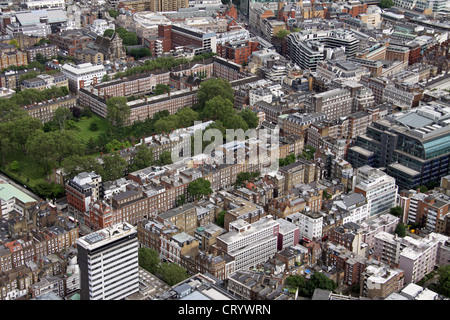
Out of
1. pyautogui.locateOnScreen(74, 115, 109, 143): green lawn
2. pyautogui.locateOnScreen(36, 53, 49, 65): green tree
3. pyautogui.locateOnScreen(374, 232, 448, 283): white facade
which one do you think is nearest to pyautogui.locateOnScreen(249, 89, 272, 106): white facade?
pyautogui.locateOnScreen(74, 115, 109, 143): green lawn

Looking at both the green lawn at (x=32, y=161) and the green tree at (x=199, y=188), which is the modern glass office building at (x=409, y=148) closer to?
the green tree at (x=199, y=188)

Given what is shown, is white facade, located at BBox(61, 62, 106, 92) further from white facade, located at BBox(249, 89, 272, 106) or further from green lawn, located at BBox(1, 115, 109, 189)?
white facade, located at BBox(249, 89, 272, 106)

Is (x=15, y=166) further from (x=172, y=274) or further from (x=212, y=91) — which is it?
(x=172, y=274)

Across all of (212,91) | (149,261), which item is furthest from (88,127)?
(149,261)

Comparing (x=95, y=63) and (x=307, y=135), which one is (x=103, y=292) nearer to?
(x=307, y=135)

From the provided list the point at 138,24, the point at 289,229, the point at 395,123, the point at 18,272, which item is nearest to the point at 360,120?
the point at 395,123
